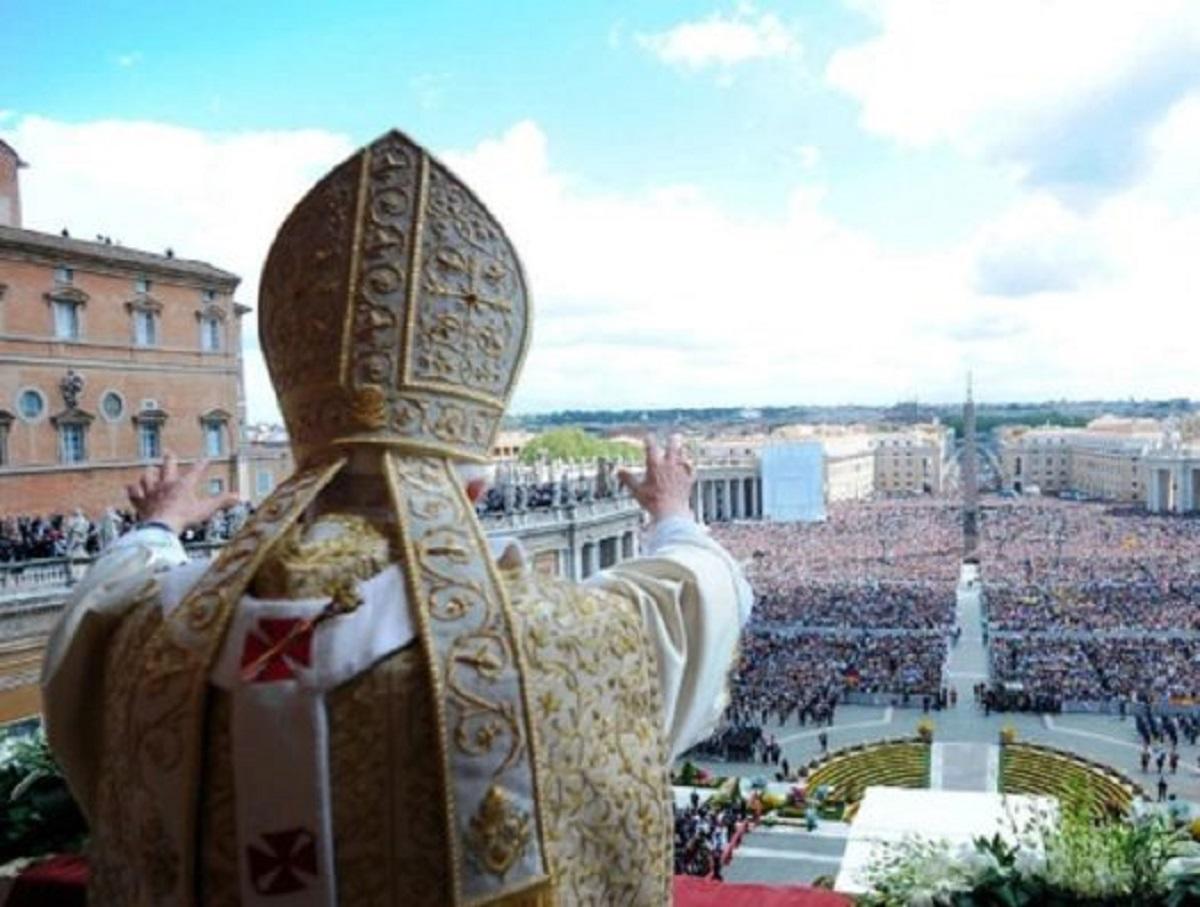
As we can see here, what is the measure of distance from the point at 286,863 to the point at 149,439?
1601 cm

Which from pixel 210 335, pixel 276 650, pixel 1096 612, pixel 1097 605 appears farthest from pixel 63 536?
pixel 1097 605

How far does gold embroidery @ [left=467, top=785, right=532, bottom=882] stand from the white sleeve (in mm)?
374

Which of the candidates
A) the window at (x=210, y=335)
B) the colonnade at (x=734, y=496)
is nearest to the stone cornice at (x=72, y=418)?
the window at (x=210, y=335)

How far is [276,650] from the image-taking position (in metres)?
1.55

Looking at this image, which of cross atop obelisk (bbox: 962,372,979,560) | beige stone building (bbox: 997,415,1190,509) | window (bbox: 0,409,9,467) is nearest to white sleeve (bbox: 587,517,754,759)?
window (bbox: 0,409,9,467)

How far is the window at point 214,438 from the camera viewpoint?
56.4 ft

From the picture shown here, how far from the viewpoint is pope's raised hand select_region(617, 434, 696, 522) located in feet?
7.28

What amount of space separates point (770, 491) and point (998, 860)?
2694 inches

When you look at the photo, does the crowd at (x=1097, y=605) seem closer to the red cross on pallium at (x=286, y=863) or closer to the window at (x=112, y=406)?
the window at (x=112, y=406)

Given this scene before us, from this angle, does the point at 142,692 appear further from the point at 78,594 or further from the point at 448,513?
the point at 448,513

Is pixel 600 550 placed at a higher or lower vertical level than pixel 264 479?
lower

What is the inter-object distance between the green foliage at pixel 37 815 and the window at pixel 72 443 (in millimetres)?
11733

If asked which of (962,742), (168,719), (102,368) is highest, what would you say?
(102,368)

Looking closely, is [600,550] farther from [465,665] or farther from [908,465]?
[908,465]
